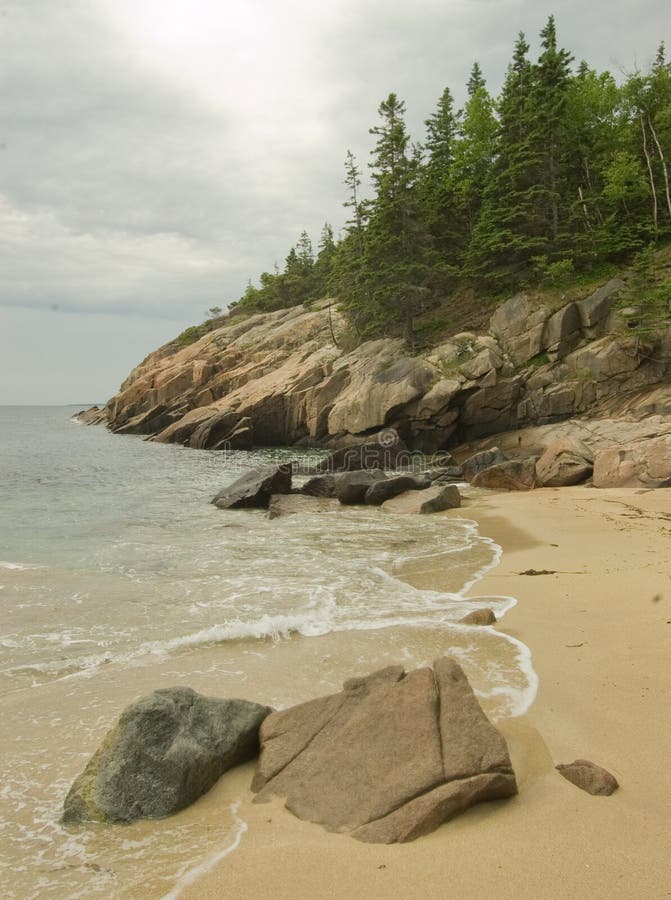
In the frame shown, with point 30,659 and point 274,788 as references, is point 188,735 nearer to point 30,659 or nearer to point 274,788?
point 274,788

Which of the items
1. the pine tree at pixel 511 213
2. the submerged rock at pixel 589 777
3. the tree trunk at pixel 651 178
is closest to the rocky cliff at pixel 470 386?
the pine tree at pixel 511 213

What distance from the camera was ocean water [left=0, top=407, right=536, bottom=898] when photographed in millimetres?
3389

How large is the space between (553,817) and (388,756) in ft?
3.42

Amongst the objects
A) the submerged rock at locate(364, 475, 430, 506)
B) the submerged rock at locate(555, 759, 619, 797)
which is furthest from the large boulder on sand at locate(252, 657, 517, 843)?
the submerged rock at locate(364, 475, 430, 506)

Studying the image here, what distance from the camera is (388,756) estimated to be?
3693 millimetres

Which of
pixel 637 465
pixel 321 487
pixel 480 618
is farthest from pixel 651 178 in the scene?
pixel 480 618

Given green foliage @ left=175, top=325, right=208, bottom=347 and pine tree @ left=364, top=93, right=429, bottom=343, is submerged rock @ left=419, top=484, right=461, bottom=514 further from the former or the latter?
green foliage @ left=175, top=325, right=208, bottom=347

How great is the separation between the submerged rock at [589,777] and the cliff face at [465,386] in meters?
21.7

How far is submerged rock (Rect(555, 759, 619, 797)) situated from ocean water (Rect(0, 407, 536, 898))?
0.93 m

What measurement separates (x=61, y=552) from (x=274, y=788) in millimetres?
10098

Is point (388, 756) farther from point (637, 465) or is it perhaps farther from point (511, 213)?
point (511, 213)

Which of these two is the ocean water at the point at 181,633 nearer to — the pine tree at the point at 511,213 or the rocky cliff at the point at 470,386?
the rocky cliff at the point at 470,386

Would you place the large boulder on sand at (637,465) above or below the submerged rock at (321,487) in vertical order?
above

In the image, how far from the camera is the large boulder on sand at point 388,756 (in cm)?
329
